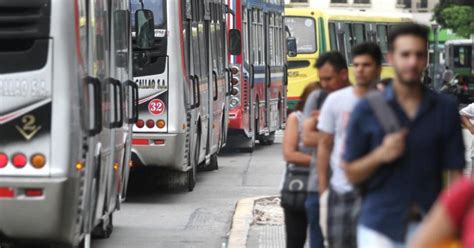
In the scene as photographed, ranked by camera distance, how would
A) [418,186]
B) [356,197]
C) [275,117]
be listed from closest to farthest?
1. [418,186]
2. [356,197]
3. [275,117]

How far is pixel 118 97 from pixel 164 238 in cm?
212

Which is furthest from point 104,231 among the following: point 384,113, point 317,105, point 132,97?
point 384,113

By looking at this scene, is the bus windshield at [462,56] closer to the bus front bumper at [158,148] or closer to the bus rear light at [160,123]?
the bus front bumper at [158,148]

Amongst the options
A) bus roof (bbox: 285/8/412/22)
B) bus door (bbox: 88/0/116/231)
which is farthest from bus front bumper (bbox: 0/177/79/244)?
bus roof (bbox: 285/8/412/22)

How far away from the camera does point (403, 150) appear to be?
596 centimetres

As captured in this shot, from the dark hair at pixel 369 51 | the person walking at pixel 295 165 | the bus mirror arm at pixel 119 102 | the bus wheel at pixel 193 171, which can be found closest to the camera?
the dark hair at pixel 369 51

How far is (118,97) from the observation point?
39.6 ft

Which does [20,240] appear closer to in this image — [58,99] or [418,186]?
[58,99]

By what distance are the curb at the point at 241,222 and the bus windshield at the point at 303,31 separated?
19.1m

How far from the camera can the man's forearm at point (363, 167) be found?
6.02 m

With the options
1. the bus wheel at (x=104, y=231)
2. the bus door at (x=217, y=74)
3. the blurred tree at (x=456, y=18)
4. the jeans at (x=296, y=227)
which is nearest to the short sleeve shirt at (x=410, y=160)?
the jeans at (x=296, y=227)

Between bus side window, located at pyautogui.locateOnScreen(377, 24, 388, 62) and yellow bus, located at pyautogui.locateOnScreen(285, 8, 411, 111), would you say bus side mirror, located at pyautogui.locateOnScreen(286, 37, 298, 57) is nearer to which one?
yellow bus, located at pyautogui.locateOnScreen(285, 8, 411, 111)

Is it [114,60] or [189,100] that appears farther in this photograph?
[189,100]

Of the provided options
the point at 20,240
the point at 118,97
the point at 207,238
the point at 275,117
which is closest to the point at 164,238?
the point at 207,238
